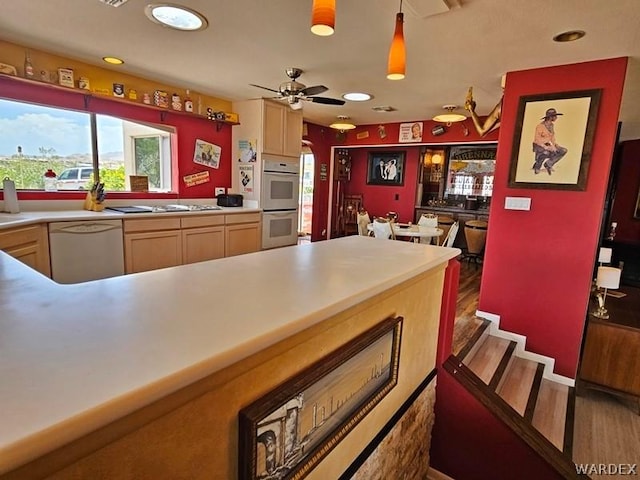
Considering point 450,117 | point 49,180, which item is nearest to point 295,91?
point 450,117

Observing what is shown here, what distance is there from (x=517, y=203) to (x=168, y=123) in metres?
3.88

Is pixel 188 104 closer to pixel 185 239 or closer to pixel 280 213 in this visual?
pixel 185 239

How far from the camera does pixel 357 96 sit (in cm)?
409

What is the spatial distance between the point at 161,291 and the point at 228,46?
8.22 ft

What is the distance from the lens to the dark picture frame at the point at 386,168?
6.75 m

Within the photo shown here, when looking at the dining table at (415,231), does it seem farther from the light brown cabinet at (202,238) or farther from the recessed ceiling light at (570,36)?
the recessed ceiling light at (570,36)

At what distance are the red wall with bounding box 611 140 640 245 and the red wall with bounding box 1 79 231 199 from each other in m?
6.43

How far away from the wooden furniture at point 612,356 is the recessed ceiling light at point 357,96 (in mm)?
3141

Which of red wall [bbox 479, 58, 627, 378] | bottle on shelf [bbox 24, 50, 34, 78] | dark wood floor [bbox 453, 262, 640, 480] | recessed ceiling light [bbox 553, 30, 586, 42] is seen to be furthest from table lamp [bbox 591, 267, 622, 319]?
Answer: bottle on shelf [bbox 24, 50, 34, 78]

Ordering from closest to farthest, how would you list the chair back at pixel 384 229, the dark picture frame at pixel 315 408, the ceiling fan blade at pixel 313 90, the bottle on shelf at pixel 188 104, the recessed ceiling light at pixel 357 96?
the dark picture frame at pixel 315 408 → the ceiling fan blade at pixel 313 90 → the recessed ceiling light at pixel 357 96 → the bottle on shelf at pixel 188 104 → the chair back at pixel 384 229

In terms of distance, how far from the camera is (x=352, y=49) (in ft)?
8.80

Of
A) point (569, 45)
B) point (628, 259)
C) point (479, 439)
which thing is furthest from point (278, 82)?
point (628, 259)

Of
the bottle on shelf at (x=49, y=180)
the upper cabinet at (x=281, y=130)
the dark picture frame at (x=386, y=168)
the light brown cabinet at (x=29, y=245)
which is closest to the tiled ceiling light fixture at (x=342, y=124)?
the upper cabinet at (x=281, y=130)

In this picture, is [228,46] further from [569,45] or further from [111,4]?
[569,45]
